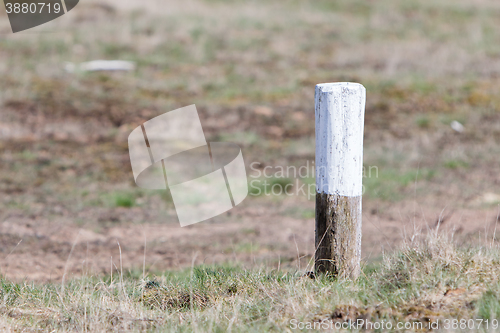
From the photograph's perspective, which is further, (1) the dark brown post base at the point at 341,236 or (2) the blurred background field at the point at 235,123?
(2) the blurred background field at the point at 235,123

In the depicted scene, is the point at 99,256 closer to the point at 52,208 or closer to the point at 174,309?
the point at 52,208

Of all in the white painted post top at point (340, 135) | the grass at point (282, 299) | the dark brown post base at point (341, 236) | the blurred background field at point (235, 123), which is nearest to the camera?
the grass at point (282, 299)

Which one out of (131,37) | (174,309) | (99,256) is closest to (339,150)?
(174,309)

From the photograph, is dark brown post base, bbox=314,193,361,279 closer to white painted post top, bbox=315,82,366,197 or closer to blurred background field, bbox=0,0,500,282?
white painted post top, bbox=315,82,366,197

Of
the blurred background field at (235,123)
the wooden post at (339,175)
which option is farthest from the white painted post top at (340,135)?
the blurred background field at (235,123)

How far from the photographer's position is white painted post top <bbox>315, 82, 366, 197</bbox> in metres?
3.09

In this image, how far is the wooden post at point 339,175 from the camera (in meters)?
3.11

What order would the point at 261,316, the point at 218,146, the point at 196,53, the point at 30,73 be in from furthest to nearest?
the point at 196,53
the point at 30,73
the point at 218,146
the point at 261,316

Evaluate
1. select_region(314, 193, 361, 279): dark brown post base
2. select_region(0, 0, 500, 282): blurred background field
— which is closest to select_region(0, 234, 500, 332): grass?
select_region(314, 193, 361, 279): dark brown post base

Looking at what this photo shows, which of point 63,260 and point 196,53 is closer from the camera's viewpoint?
point 63,260

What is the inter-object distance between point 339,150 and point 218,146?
6333mm

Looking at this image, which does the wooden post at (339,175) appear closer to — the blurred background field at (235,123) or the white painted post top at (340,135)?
the white painted post top at (340,135)

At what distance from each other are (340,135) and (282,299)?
110 cm

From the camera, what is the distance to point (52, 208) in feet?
22.2
